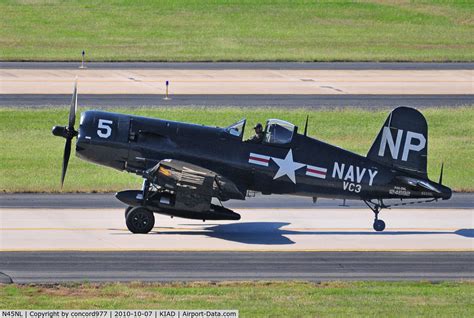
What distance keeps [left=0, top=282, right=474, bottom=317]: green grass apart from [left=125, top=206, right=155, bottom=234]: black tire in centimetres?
458

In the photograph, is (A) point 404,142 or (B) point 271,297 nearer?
(B) point 271,297

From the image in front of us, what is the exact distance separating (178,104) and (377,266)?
2155 centimetres

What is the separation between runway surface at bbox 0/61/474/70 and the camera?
177ft

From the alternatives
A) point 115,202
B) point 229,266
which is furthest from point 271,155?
point 115,202

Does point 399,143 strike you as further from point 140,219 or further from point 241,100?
point 241,100

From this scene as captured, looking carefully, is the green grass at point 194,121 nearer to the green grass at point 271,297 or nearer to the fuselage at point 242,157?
the fuselage at point 242,157

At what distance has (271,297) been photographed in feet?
71.5

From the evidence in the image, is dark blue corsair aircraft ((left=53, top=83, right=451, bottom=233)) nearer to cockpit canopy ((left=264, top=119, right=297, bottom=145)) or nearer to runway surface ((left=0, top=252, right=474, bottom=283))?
cockpit canopy ((left=264, top=119, right=297, bottom=145))

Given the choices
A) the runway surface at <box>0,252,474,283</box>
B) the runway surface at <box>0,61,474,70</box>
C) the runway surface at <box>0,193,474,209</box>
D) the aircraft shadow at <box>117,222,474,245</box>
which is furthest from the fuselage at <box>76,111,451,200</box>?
the runway surface at <box>0,61,474,70</box>

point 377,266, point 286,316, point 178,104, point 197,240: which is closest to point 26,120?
point 178,104

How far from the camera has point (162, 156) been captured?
27.7 metres

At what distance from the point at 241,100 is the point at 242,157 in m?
18.6

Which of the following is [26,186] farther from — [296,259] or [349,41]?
[349,41]

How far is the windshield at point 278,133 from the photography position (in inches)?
1091
